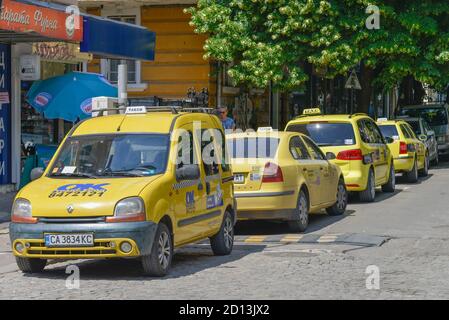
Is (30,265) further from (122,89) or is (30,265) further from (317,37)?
(317,37)

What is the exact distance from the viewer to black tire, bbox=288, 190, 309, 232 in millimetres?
13977

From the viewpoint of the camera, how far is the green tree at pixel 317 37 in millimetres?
25688

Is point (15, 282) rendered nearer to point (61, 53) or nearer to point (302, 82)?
point (61, 53)

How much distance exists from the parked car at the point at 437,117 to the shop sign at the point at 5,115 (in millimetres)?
17197

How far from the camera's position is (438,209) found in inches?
683

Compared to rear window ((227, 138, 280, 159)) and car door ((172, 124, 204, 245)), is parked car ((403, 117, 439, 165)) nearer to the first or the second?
rear window ((227, 138, 280, 159))

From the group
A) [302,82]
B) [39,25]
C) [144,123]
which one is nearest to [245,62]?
[302,82]

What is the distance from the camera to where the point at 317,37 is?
84.6ft

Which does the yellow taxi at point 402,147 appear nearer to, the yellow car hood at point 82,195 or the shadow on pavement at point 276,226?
the shadow on pavement at point 276,226

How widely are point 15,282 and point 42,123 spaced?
38.9 ft

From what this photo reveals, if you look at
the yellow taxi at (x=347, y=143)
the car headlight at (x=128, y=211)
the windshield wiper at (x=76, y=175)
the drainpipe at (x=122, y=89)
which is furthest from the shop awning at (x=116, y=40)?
the car headlight at (x=128, y=211)

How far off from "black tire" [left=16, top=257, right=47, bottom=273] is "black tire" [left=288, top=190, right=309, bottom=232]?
466 cm

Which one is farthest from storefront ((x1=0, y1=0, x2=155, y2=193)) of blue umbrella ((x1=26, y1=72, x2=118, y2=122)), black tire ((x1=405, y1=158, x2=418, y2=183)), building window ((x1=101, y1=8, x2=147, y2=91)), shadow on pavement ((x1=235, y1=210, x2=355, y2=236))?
black tire ((x1=405, y1=158, x2=418, y2=183))

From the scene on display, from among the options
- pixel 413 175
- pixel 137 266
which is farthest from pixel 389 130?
pixel 137 266
